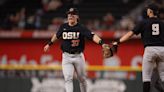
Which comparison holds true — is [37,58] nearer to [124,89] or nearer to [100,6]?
[100,6]

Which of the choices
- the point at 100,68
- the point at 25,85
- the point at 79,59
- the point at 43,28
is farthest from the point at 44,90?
the point at 43,28

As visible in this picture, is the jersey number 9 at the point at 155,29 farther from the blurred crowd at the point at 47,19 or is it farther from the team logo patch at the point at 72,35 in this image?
the blurred crowd at the point at 47,19

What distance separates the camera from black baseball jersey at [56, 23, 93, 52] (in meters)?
13.0

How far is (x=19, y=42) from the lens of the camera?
21.5m

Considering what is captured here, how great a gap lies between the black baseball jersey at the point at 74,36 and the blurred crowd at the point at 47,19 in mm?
7449

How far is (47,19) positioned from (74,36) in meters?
9.02

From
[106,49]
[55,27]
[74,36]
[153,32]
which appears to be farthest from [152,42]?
[55,27]

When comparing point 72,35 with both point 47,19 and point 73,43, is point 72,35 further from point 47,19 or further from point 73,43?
point 47,19

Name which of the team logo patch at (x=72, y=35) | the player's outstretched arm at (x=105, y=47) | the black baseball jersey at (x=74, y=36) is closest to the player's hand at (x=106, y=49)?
the player's outstretched arm at (x=105, y=47)

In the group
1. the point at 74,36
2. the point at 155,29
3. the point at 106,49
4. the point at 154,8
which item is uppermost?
the point at 154,8

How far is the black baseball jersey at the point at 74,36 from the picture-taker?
12961 mm

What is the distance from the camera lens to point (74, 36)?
13.0 metres

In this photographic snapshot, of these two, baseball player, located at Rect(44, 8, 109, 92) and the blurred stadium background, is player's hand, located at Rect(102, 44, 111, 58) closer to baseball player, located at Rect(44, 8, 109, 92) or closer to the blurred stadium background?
baseball player, located at Rect(44, 8, 109, 92)

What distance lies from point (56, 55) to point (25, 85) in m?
4.66
